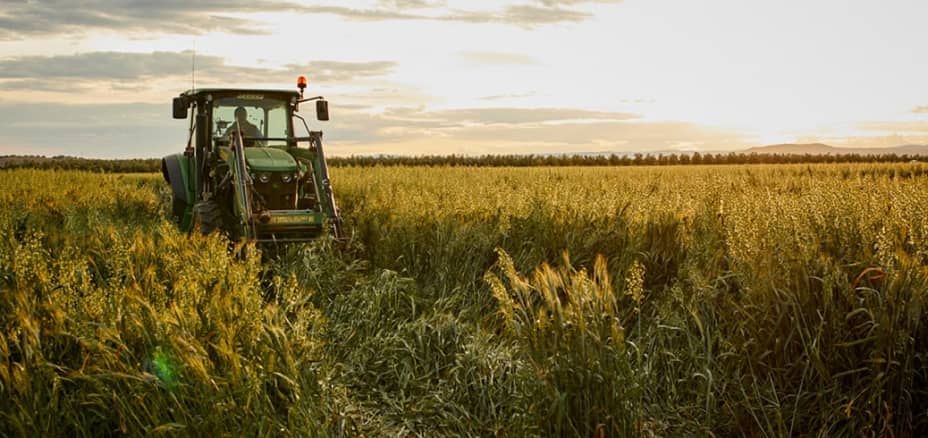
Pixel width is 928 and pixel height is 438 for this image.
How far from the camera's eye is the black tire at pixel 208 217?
378 inches

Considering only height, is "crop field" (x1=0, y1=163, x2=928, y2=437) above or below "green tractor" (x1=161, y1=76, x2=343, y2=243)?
below

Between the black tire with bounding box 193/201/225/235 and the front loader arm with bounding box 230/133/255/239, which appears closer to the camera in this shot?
the front loader arm with bounding box 230/133/255/239

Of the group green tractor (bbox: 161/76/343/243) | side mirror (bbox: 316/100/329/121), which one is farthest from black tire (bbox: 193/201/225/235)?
side mirror (bbox: 316/100/329/121)

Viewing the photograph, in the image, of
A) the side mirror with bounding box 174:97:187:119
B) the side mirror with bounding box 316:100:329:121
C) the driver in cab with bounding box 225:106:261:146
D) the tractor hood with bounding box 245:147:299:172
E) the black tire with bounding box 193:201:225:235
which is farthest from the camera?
the driver in cab with bounding box 225:106:261:146

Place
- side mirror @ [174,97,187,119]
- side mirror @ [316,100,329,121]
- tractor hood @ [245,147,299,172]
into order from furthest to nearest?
side mirror @ [316,100,329,121] < side mirror @ [174,97,187,119] < tractor hood @ [245,147,299,172]

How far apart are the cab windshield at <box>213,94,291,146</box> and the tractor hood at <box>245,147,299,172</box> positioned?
63 centimetres

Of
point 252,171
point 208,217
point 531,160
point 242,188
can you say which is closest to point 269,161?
point 252,171

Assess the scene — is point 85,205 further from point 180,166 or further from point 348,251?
point 348,251

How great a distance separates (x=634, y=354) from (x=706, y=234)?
189 cm

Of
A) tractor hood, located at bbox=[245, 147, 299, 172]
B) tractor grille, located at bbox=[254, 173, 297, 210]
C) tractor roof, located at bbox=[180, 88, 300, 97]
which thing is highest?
tractor roof, located at bbox=[180, 88, 300, 97]

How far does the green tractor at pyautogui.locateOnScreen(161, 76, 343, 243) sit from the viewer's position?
375 inches

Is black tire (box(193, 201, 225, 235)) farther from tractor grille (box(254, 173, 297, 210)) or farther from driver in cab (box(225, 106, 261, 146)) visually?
driver in cab (box(225, 106, 261, 146))

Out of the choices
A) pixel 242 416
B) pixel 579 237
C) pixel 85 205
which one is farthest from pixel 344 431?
pixel 85 205

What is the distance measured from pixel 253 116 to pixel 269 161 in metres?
1.62
